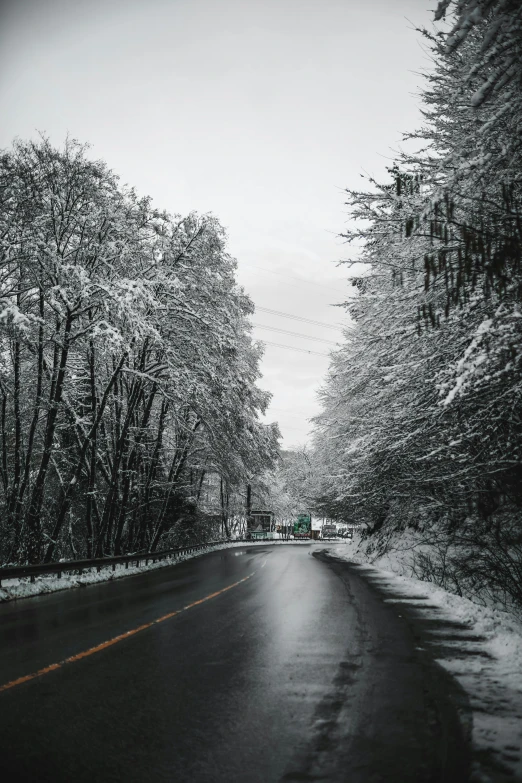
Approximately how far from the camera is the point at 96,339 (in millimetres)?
17375

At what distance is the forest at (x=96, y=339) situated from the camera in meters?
15.8

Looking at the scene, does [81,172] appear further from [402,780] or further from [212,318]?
[402,780]

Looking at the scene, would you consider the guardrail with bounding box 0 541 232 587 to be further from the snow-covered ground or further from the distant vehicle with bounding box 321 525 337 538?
the distant vehicle with bounding box 321 525 337 538

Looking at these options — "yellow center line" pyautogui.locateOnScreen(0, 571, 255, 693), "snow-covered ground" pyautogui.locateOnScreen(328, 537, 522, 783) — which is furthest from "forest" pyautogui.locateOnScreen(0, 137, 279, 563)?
"snow-covered ground" pyautogui.locateOnScreen(328, 537, 522, 783)

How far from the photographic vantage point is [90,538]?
20.7 m

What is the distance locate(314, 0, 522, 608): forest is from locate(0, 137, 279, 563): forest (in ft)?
24.3

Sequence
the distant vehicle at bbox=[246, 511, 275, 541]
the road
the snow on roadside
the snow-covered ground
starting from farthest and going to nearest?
the distant vehicle at bbox=[246, 511, 275, 541] < the snow on roadside < the snow-covered ground < the road

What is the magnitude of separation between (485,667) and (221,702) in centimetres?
306

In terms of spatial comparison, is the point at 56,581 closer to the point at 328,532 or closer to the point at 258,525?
the point at 258,525

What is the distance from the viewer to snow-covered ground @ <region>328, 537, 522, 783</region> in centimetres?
371

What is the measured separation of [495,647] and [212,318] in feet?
52.9

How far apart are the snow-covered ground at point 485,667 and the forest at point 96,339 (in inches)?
398

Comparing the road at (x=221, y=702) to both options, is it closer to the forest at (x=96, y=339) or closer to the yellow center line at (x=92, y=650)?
the yellow center line at (x=92, y=650)

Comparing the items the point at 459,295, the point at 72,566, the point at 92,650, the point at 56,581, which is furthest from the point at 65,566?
the point at 459,295
